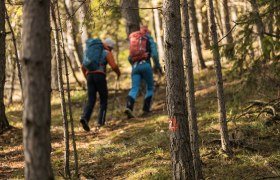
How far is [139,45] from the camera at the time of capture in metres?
11.6

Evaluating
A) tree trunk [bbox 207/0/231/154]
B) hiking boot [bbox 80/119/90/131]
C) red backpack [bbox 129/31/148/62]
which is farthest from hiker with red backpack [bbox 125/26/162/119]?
tree trunk [bbox 207/0/231/154]

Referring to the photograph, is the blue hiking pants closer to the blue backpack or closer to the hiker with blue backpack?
the hiker with blue backpack

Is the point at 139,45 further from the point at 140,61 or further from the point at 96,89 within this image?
the point at 96,89

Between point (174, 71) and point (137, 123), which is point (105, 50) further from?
point (174, 71)

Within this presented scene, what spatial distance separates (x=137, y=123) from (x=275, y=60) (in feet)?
14.2

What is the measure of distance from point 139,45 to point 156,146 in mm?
4015

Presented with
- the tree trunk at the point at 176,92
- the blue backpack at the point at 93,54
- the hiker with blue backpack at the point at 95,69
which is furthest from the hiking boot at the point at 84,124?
the tree trunk at the point at 176,92

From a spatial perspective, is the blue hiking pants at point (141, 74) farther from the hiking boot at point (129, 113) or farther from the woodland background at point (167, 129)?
the woodland background at point (167, 129)

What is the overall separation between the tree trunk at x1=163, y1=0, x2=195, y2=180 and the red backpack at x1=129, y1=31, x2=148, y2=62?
607cm

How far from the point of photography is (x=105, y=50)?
442 inches

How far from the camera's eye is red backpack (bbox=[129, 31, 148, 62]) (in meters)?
11.6

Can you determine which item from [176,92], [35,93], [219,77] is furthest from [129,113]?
[35,93]

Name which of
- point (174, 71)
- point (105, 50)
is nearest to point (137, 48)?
point (105, 50)

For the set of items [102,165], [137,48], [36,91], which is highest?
[137,48]
